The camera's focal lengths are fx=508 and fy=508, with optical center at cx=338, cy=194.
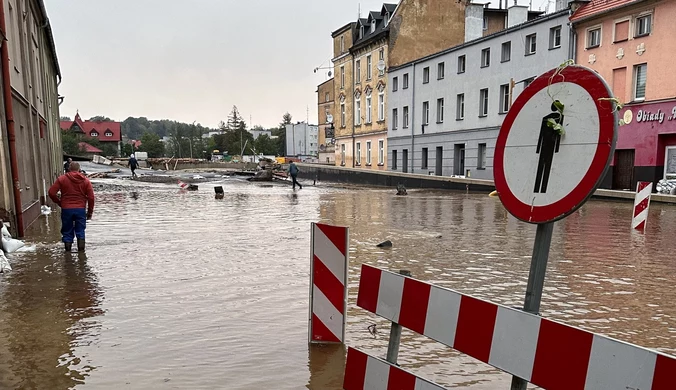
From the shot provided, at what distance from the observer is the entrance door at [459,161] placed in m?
36.2

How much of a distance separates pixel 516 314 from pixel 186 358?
3.29 metres

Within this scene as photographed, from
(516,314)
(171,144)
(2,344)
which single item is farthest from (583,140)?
(171,144)

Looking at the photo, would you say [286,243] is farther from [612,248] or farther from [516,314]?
[516,314]

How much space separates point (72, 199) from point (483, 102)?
95.8ft

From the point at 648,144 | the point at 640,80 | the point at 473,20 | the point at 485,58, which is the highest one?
the point at 473,20

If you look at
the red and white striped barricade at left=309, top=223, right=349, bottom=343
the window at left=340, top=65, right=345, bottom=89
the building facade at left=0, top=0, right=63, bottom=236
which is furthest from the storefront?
the window at left=340, top=65, right=345, bottom=89

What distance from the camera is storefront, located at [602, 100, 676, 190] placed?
75.2 ft

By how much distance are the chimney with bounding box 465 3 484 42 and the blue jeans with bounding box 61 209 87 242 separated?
40.3 m

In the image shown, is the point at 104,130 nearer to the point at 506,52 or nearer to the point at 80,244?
the point at 506,52

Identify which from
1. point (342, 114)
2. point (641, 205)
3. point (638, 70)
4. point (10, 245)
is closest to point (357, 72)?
point (342, 114)

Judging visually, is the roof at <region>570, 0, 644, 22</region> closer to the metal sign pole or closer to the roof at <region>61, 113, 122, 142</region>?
the metal sign pole

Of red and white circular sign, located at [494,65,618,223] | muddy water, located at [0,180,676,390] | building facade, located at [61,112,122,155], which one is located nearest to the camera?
red and white circular sign, located at [494,65,618,223]

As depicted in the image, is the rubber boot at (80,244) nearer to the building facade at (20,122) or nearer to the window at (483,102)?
the building facade at (20,122)

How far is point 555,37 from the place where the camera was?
2811 cm
